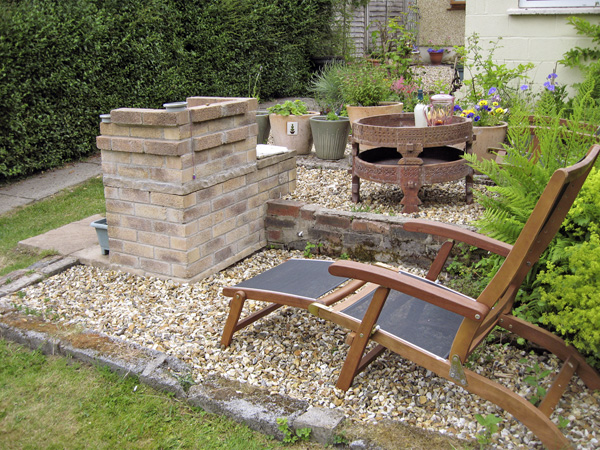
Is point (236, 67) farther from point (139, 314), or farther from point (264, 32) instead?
point (139, 314)

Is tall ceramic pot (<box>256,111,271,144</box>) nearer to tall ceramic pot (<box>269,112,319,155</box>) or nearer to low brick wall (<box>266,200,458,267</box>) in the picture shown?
tall ceramic pot (<box>269,112,319,155</box>)

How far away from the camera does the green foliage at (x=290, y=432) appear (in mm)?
2309

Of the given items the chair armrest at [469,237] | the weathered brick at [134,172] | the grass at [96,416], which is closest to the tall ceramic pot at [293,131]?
the weathered brick at [134,172]

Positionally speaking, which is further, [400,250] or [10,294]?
[400,250]

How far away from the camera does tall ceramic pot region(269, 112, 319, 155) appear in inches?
240

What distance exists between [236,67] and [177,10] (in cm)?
162

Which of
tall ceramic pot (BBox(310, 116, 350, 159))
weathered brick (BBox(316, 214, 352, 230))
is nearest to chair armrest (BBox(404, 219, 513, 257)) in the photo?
weathered brick (BBox(316, 214, 352, 230))

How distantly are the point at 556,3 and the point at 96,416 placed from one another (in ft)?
19.0

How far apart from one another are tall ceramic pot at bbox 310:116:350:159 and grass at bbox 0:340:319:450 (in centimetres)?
365

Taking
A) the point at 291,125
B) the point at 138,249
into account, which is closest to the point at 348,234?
the point at 138,249

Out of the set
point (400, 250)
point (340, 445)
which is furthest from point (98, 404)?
point (400, 250)

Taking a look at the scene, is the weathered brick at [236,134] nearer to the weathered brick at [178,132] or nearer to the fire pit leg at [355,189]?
the weathered brick at [178,132]

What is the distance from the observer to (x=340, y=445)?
2.27 meters

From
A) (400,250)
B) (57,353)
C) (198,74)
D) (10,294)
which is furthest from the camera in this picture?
(198,74)
